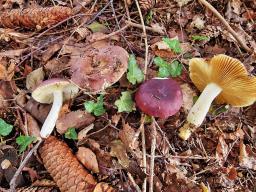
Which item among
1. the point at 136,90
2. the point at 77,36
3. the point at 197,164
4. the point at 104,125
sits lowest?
the point at 197,164

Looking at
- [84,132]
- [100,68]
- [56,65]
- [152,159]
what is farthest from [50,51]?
→ [152,159]

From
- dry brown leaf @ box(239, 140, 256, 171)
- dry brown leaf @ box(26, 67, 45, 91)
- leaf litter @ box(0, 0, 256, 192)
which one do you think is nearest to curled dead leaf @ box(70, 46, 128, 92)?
leaf litter @ box(0, 0, 256, 192)

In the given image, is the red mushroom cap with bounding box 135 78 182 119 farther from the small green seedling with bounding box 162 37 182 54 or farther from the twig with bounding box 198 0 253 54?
the twig with bounding box 198 0 253 54

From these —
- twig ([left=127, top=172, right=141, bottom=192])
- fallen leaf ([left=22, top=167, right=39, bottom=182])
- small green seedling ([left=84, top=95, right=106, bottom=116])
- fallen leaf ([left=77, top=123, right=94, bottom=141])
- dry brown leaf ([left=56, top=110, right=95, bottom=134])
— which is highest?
small green seedling ([left=84, top=95, right=106, bottom=116])

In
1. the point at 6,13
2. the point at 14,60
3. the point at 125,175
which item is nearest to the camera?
Answer: the point at 125,175

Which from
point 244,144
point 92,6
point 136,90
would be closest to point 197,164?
point 244,144

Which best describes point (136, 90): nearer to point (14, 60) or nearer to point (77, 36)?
point (77, 36)

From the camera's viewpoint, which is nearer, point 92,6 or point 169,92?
point 169,92
